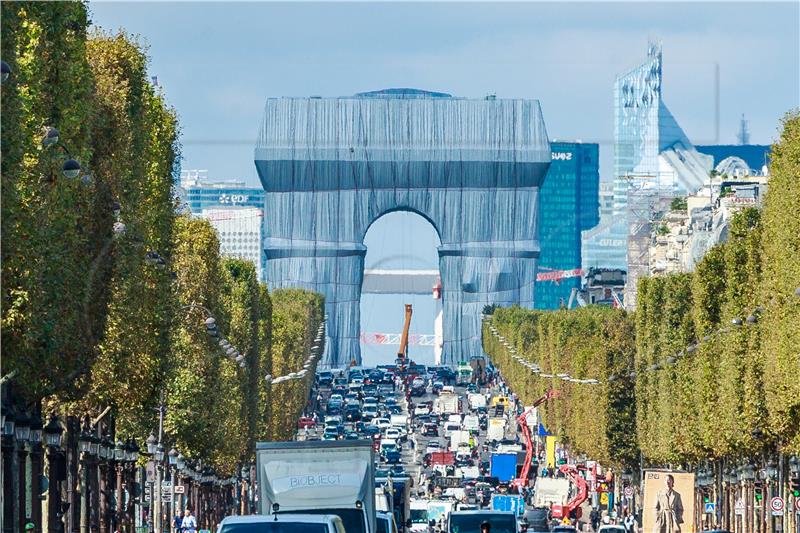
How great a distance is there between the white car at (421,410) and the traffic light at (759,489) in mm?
105391

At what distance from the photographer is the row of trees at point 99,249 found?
1620 inches

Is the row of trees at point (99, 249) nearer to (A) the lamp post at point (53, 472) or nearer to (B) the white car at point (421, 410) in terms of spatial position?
(A) the lamp post at point (53, 472)

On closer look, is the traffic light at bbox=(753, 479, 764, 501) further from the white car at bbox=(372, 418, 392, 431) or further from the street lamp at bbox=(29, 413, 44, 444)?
A: the white car at bbox=(372, 418, 392, 431)

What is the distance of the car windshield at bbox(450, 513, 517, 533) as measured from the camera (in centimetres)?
5138

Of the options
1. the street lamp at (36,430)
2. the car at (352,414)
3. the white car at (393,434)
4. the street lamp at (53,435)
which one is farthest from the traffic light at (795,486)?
the car at (352,414)

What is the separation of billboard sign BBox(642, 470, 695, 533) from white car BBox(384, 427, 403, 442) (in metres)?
86.9

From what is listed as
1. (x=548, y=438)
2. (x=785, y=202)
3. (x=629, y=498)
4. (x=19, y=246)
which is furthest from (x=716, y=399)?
(x=548, y=438)

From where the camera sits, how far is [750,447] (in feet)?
245

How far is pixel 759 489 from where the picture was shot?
8425 centimetres

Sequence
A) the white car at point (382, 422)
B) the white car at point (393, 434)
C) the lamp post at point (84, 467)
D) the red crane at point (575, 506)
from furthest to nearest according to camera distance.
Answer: the white car at point (382, 422), the white car at point (393, 434), the red crane at point (575, 506), the lamp post at point (84, 467)

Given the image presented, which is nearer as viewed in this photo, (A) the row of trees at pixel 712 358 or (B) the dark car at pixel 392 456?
(A) the row of trees at pixel 712 358

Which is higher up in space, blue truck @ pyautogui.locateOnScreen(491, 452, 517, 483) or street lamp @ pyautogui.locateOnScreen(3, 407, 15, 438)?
street lamp @ pyautogui.locateOnScreen(3, 407, 15, 438)

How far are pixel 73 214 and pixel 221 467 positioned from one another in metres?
50.9

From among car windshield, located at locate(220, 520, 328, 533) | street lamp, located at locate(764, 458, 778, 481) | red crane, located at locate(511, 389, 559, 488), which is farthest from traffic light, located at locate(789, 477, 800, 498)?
red crane, located at locate(511, 389, 559, 488)
